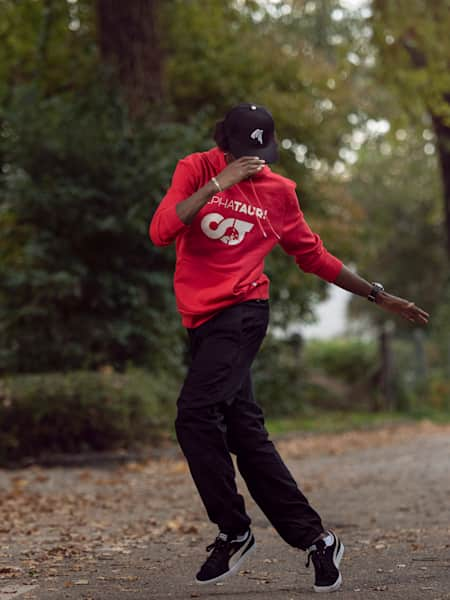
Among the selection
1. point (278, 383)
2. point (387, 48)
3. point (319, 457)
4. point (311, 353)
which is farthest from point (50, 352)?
point (311, 353)

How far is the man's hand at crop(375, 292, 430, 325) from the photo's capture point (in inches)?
203

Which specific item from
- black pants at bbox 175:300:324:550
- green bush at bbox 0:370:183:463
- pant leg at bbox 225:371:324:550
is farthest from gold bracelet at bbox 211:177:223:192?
green bush at bbox 0:370:183:463

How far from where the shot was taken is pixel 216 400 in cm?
466

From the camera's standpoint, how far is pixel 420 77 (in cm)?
1831

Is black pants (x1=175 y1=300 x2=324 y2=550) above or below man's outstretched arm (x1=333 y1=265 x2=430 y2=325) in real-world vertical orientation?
below

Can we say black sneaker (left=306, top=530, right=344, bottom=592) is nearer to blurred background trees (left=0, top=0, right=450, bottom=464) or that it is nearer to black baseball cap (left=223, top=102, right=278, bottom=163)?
black baseball cap (left=223, top=102, right=278, bottom=163)

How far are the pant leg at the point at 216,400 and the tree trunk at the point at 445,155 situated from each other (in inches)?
719

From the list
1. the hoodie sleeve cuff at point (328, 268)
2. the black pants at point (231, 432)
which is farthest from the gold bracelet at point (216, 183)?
the hoodie sleeve cuff at point (328, 268)

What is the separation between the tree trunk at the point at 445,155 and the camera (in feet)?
73.9

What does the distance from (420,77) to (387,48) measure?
1238 mm

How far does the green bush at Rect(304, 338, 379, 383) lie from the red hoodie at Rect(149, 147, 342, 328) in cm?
1881

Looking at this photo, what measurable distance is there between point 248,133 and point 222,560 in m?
1.77

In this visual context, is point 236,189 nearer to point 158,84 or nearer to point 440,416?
point 158,84

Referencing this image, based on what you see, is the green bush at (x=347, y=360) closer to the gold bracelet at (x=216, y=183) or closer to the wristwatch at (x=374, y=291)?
the wristwatch at (x=374, y=291)
